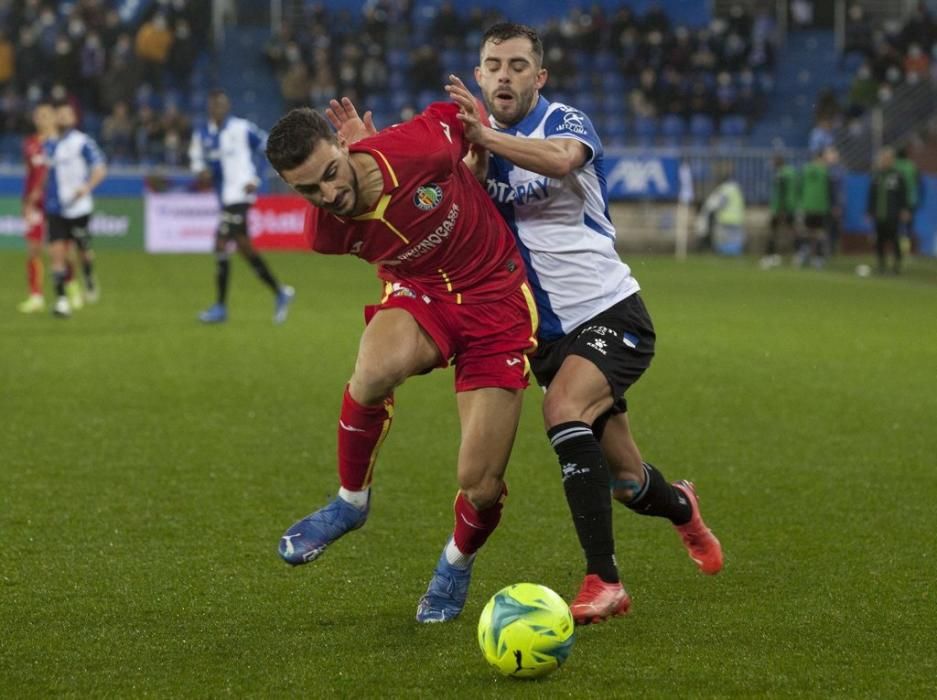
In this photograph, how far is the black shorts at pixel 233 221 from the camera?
613 inches

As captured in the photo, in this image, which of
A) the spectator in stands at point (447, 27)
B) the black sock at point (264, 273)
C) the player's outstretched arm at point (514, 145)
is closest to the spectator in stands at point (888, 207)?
the spectator in stands at point (447, 27)

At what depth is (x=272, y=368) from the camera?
12133mm

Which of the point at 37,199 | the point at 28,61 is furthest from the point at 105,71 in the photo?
the point at 37,199

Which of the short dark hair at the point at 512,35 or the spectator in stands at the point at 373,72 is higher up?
the spectator in stands at the point at 373,72

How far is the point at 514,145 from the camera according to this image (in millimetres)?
4934

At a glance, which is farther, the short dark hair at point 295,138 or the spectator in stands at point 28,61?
the spectator in stands at point 28,61

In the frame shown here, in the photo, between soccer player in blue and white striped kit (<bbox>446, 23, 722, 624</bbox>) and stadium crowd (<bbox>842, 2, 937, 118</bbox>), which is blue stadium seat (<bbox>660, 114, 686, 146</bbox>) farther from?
soccer player in blue and white striped kit (<bbox>446, 23, 722, 624</bbox>)

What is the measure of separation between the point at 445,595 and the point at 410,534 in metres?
1.32

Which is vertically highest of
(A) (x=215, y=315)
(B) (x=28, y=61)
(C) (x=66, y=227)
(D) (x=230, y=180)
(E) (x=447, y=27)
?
(E) (x=447, y=27)

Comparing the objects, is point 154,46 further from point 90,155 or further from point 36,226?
point 36,226

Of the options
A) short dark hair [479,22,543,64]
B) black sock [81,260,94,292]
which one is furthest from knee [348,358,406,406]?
black sock [81,260,94,292]

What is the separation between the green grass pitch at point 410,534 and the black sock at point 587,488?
279 millimetres

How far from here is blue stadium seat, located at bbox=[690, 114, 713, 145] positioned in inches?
1198

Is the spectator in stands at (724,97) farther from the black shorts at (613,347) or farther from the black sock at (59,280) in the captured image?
the black shorts at (613,347)
